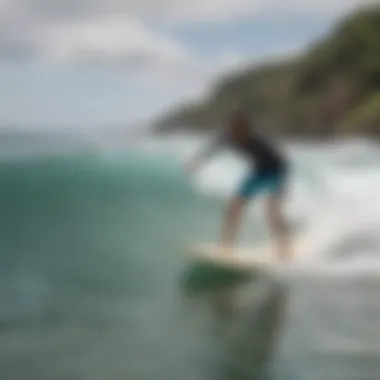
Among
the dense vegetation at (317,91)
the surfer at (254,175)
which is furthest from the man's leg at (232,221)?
the dense vegetation at (317,91)

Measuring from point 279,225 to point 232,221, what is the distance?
8cm

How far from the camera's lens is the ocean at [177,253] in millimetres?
1322

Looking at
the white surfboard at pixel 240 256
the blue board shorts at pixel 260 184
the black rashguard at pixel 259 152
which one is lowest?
the white surfboard at pixel 240 256

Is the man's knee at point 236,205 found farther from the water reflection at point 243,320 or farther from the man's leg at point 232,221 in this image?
the water reflection at point 243,320

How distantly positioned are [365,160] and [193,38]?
0.37 meters

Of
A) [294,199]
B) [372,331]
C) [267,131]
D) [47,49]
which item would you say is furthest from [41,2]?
[372,331]

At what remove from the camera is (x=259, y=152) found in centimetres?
136

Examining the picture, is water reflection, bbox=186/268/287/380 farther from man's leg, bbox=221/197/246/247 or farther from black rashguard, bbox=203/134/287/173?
black rashguard, bbox=203/134/287/173

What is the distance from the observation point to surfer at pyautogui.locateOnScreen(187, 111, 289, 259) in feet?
4.45

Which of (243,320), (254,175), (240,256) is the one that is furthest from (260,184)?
(243,320)

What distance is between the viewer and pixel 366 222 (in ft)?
4.43

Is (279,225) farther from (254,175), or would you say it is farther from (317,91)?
(317,91)

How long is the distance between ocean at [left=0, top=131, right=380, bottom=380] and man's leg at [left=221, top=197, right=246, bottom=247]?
0.05ft

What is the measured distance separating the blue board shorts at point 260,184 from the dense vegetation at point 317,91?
0.08m
